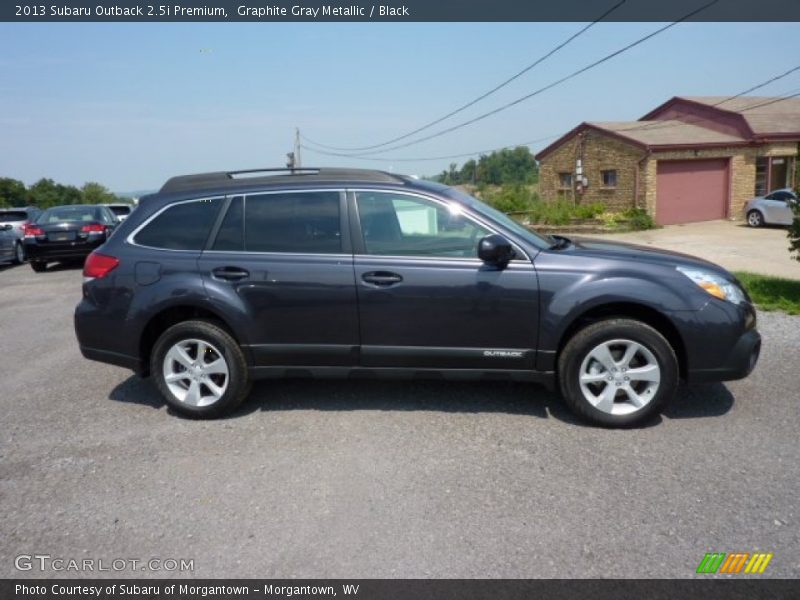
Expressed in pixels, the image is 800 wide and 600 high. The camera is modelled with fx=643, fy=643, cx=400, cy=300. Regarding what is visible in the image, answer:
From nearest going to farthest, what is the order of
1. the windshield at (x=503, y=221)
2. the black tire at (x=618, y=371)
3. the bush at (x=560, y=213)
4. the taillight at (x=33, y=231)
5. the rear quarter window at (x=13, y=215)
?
1. the black tire at (x=618, y=371)
2. the windshield at (x=503, y=221)
3. the taillight at (x=33, y=231)
4. the rear quarter window at (x=13, y=215)
5. the bush at (x=560, y=213)

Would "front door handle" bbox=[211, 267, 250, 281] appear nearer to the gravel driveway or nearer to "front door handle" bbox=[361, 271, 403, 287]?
"front door handle" bbox=[361, 271, 403, 287]

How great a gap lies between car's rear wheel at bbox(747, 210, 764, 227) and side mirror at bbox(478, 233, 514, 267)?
21.4 m

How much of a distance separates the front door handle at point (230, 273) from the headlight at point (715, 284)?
3.02 m

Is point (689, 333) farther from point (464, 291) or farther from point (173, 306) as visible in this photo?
point (173, 306)

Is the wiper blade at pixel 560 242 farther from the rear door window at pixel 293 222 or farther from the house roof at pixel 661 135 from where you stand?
the house roof at pixel 661 135

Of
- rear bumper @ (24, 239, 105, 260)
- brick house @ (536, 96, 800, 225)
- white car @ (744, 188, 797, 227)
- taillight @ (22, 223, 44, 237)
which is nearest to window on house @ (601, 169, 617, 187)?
brick house @ (536, 96, 800, 225)

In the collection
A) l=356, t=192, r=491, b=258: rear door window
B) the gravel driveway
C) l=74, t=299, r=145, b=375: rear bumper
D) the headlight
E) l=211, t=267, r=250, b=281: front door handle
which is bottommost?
the gravel driveway

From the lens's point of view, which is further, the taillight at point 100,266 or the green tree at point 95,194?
the green tree at point 95,194

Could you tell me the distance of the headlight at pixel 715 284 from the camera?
4.32 meters

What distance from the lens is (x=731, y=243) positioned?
1739 cm

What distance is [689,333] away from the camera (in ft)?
14.0

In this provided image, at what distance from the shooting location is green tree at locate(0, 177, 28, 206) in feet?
183

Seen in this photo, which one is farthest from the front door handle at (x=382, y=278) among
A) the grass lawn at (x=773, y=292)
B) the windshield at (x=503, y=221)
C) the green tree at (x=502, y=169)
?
the green tree at (x=502, y=169)
